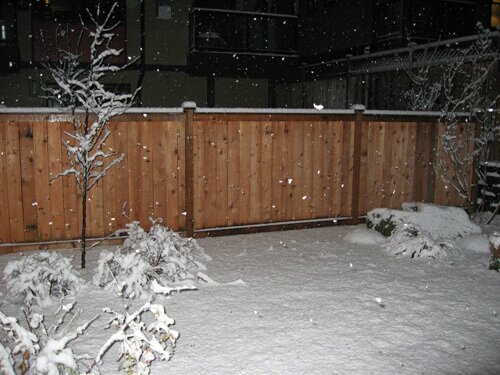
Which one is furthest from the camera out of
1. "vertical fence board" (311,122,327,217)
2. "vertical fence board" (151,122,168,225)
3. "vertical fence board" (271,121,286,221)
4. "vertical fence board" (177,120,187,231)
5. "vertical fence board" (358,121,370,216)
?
"vertical fence board" (358,121,370,216)

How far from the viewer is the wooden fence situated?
6297mm

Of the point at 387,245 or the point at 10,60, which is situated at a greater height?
the point at 10,60

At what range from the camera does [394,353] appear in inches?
149

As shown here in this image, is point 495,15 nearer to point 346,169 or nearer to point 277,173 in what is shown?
point 346,169

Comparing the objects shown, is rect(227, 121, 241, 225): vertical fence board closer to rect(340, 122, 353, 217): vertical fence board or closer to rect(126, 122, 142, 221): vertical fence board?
rect(126, 122, 142, 221): vertical fence board

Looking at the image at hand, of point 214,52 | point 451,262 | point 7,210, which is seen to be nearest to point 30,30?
point 214,52

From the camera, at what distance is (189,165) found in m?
6.95

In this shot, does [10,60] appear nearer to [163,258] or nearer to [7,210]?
[7,210]

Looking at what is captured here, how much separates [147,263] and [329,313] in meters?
1.92

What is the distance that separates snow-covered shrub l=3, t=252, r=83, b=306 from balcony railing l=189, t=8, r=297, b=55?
10.9m

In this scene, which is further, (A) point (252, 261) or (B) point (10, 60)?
(B) point (10, 60)

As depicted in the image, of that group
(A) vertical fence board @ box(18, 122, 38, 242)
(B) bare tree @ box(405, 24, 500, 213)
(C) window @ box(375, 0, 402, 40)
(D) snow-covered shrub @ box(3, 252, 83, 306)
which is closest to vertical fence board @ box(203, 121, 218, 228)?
(A) vertical fence board @ box(18, 122, 38, 242)

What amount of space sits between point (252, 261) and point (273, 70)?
10.7m

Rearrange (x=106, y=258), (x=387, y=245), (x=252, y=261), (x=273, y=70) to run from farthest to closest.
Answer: (x=273, y=70) → (x=387, y=245) → (x=252, y=261) → (x=106, y=258)
